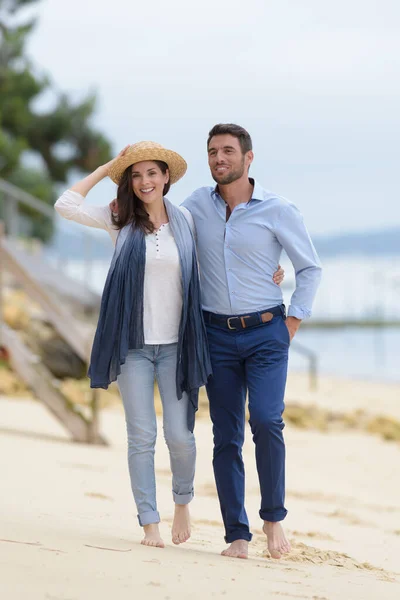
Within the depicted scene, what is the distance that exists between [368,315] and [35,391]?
51.4 m

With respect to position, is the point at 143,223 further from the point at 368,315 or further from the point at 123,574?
the point at 368,315

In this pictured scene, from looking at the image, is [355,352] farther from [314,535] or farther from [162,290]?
[162,290]

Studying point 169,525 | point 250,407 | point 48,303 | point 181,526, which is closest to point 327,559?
point 181,526

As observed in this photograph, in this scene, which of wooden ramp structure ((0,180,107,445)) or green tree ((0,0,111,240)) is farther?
green tree ((0,0,111,240))

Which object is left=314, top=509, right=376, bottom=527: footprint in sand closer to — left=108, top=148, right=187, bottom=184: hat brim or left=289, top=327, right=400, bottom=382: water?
left=108, top=148, right=187, bottom=184: hat brim

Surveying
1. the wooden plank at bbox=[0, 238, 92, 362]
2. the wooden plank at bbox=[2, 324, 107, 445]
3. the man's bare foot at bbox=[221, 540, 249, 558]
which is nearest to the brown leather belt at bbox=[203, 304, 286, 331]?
the man's bare foot at bbox=[221, 540, 249, 558]

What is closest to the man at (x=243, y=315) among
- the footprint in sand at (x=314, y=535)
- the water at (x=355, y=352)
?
the footprint in sand at (x=314, y=535)

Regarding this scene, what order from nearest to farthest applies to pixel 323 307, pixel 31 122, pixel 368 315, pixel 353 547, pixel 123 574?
pixel 123 574
pixel 353 547
pixel 31 122
pixel 323 307
pixel 368 315

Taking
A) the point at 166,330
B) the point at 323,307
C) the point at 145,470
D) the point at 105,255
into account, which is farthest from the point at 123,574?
the point at 323,307

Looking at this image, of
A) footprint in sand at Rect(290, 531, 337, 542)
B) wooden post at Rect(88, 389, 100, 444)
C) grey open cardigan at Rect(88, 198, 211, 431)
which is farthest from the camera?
wooden post at Rect(88, 389, 100, 444)

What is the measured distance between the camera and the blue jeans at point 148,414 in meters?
4.34

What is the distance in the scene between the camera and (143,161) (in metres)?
4.43

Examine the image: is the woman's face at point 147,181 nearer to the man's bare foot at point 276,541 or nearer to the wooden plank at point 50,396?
the man's bare foot at point 276,541

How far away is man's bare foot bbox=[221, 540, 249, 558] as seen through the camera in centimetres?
442
